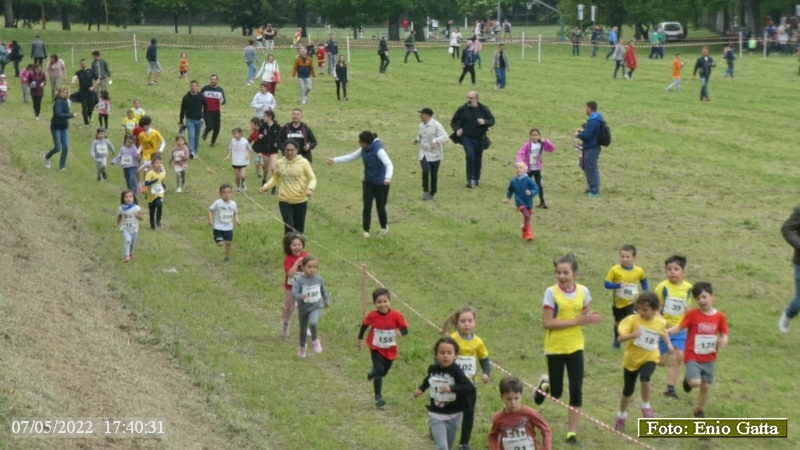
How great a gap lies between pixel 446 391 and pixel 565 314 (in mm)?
Result: 1534

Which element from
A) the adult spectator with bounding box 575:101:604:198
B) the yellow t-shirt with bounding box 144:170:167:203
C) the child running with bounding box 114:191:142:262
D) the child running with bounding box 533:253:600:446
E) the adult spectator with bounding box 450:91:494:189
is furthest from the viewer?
the adult spectator with bounding box 450:91:494:189

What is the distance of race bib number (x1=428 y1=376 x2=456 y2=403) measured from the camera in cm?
1155

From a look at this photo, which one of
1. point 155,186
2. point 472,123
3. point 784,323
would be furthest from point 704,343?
point 472,123

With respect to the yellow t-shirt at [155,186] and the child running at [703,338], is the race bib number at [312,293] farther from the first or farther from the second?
the yellow t-shirt at [155,186]

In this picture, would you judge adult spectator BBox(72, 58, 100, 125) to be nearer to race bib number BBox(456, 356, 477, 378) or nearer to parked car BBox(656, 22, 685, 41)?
race bib number BBox(456, 356, 477, 378)

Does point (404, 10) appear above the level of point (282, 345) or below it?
above

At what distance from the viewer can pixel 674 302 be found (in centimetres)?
1398

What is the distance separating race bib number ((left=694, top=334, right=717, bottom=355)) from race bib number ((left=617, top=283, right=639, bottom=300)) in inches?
79.5

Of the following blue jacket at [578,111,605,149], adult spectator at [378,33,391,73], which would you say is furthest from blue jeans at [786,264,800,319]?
adult spectator at [378,33,391,73]

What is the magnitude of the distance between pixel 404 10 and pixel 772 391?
69712 mm

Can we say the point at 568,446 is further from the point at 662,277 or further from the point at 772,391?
the point at 662,277

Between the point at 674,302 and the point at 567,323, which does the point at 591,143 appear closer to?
the point at 674,302

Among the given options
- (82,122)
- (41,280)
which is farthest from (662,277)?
(82,122)

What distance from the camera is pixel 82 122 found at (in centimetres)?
3944
